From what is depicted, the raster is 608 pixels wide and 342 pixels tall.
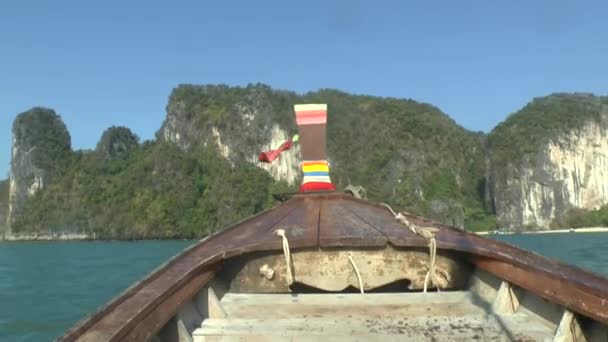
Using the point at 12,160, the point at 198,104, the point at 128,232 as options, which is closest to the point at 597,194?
the point at 198,104

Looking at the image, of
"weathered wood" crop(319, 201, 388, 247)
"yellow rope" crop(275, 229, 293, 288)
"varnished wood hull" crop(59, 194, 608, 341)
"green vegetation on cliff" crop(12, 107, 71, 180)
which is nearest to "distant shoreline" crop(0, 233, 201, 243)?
"green vegetation on cliff" crop(12, 107, 71, 180)

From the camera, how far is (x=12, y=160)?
73.9m

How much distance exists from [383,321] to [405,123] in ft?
259

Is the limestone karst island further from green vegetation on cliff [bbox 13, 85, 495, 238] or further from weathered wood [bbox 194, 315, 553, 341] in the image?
weathered wood [bbox 194, 315, 553, 341]

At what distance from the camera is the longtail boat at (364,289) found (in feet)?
6.44

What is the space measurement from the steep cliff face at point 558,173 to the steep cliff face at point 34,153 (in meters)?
53.9

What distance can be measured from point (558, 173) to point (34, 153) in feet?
201

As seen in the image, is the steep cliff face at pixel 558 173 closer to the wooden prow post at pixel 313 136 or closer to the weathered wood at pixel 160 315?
the wooden prow post at pixel 313 136

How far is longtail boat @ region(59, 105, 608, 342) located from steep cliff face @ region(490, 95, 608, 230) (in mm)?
70145

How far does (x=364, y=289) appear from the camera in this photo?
8.52 feet

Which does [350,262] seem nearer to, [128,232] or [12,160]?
[128,232]

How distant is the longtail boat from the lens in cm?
196

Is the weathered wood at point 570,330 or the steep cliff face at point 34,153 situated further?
the steep cliff face at point 34,153

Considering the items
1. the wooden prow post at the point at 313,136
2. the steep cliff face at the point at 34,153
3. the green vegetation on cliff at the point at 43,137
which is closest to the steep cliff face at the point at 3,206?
the steep cliff face at the point at 34,153
